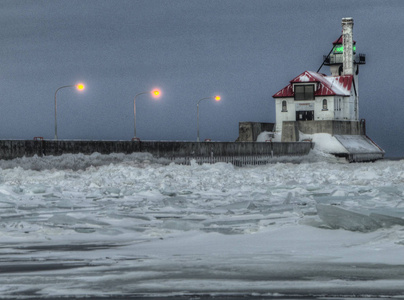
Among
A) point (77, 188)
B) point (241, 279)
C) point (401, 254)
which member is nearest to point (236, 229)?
point (401, 254)

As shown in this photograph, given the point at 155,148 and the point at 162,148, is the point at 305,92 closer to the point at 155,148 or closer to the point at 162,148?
the point at 162,148

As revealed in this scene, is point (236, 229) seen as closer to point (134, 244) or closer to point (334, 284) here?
point (134, 244)

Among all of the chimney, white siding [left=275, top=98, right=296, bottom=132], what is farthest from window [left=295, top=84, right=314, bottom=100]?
the chimney

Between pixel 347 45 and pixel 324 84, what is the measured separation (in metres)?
6.40

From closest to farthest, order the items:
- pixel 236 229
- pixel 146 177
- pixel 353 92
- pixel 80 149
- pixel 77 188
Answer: pixel 236 229
pixel 77 188
pixel 146 177
pixel 80 149
pixel 353 92

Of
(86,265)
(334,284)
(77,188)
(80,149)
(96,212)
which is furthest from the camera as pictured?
(80,149)

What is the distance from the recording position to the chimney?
76.1 metres

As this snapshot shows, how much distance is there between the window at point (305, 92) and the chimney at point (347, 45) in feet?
19.7

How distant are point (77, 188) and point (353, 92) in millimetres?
62513

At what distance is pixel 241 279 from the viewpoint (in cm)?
573

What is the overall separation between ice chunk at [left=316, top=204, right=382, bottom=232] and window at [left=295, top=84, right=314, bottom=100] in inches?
2578

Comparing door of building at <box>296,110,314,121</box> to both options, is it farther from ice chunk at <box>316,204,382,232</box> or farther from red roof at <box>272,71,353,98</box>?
ice chunk at <box>316,204,382,232</box>

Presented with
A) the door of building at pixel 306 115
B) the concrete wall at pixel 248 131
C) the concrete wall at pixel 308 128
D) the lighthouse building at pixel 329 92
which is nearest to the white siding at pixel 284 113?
the lighthouse building at pixel 329 92

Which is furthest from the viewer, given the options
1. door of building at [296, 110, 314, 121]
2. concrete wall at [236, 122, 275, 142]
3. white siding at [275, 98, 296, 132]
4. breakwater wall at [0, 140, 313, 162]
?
white siding at [275, 98, 296, 132]
